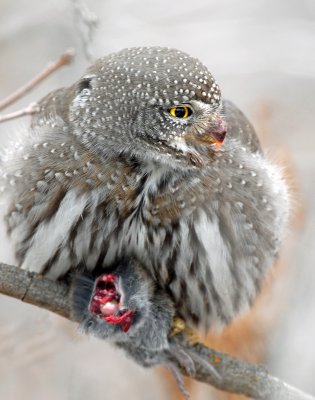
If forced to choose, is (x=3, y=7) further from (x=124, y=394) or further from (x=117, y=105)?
(x=124, y=394)

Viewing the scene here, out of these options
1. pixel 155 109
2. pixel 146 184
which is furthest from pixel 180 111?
pixel 146 184

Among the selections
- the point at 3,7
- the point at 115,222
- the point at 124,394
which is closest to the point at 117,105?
the point at 115,222

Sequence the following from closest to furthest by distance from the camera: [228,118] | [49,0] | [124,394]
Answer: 1. [228,118]
2. [49,0]
3. [124,394]

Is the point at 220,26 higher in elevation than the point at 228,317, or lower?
higher

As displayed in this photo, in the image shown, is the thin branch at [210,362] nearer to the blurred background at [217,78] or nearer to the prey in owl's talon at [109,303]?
the prey in owl's talon at [109,303]

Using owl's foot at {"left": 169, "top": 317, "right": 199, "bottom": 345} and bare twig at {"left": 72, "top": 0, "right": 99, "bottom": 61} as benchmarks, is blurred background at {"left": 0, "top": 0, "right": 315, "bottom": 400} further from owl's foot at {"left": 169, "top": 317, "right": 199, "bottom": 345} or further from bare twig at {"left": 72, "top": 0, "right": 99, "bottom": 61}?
bare twig at {"left": 72, "top": 0, "right": 99, "bottom": 61}

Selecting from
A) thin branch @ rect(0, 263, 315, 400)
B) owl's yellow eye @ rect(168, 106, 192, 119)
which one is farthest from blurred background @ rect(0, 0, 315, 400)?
owl's yellow eye @ rect(168, 106, 192, 119)

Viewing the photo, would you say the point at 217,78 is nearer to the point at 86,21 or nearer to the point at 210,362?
the point at 86,21

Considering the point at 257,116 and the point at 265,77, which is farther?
the point at 265,77
